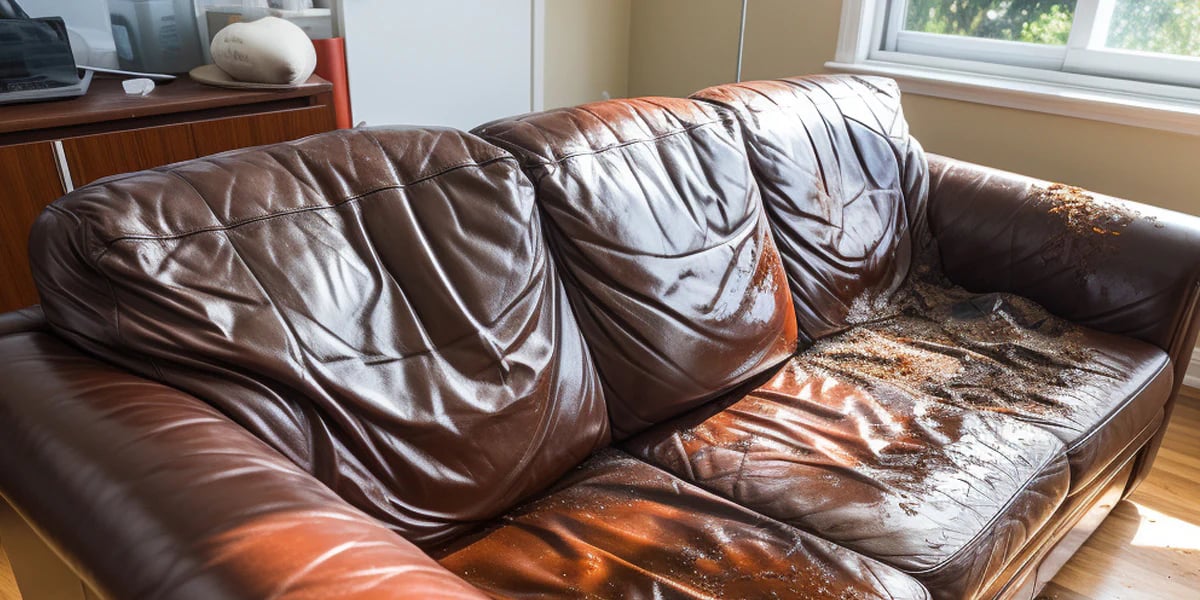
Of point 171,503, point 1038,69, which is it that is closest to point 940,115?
point 1038,69

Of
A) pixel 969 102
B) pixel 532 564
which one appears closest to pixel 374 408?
pixel 532 564

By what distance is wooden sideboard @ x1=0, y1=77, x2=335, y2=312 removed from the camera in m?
1.84

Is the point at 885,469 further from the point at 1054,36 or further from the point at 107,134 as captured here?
the point at 1054,36

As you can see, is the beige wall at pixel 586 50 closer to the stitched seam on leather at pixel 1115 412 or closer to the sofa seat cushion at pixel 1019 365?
the sofa seat cushion at pixel 1019 365

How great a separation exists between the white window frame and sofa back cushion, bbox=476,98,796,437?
1.42 m

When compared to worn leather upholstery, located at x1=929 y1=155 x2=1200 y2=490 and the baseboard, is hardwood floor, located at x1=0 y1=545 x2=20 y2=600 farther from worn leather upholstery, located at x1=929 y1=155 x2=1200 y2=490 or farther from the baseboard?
the baseboard

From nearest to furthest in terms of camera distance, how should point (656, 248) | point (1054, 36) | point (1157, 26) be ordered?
point (656, 248), point (1157, 26), point (1054, 36)

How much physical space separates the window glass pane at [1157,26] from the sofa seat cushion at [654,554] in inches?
87.0

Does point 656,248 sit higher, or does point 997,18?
point 997,18

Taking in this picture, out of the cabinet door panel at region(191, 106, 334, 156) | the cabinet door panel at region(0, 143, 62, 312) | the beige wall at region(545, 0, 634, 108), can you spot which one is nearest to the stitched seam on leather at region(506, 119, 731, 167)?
the cabinet door panel at region(191, 106, 334, 156)

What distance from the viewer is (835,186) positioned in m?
2.01

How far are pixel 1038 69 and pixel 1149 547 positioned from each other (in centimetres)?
157

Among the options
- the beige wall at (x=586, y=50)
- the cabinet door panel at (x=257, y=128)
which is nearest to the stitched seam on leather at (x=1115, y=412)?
the cabinet door panel at (x=257, y=128)

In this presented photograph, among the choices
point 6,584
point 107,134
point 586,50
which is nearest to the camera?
point 6,584
